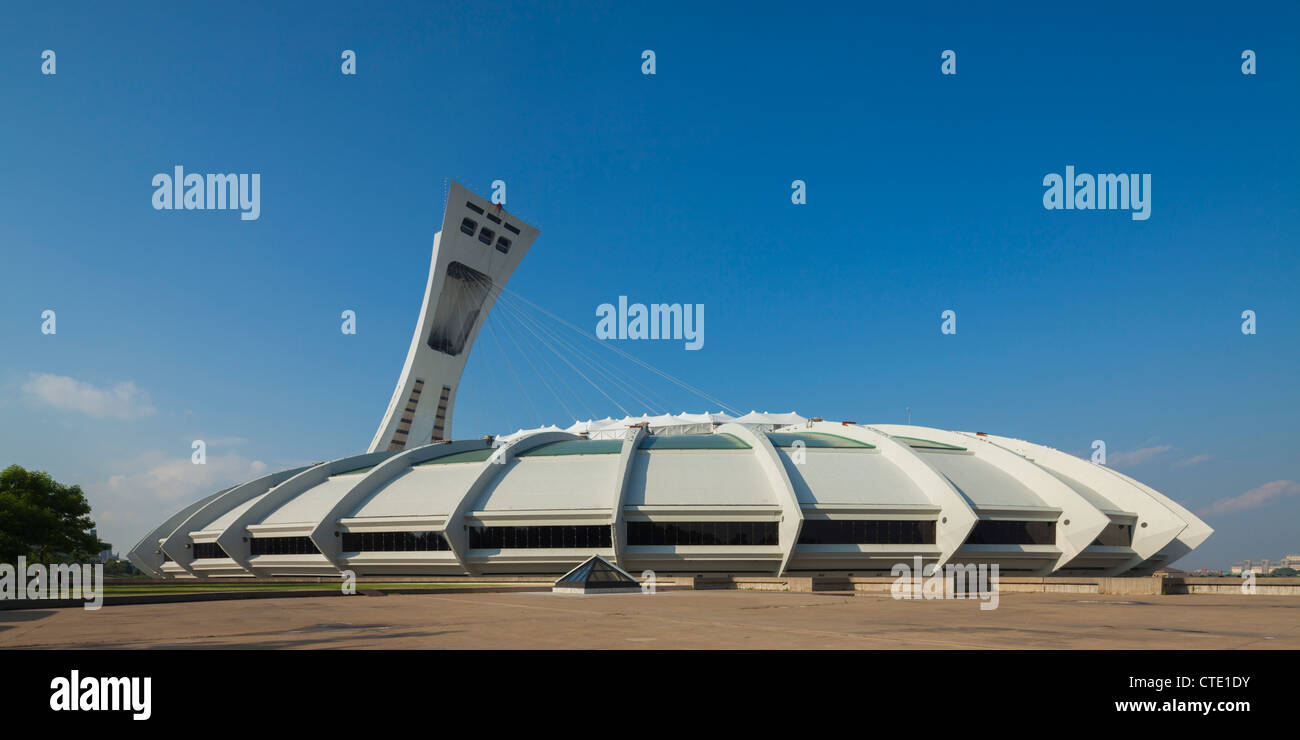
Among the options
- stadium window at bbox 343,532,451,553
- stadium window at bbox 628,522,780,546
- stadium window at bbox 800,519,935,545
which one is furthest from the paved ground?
stadium window at bbox 343,532,451,553

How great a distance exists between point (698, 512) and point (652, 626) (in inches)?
1173

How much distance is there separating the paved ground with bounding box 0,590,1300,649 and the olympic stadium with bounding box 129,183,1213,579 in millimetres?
21650

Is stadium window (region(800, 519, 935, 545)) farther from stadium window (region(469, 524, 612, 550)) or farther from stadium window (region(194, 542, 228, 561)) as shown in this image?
stadium window (region(194, 542, 228, 561))

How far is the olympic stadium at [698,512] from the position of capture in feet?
146

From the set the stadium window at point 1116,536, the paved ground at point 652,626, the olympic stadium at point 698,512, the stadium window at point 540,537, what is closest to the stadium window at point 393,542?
the olympic stadium at point 698,512

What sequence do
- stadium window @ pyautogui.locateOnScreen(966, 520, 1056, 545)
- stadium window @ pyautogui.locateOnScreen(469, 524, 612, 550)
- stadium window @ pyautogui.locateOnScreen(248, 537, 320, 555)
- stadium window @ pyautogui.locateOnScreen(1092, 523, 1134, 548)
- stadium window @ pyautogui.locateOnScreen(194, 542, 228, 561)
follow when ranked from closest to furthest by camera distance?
stadium window @ pyautogui.locateOnScreen(469, 524, 612, 550), stadium window @ pyautogui.locateOnScreen(966, 520, 1056, 545), stadium window @ pyautogui.locateOnScreen(1092, 523, 1134, 548), stadium window @ pyautogui.locateOnScreen(248, 537, 320, 555), stadium window @ pyautogui.locateOnScreen(194, 542, 228, 561)

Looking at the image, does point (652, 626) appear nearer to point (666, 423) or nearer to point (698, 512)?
point (698, 512)

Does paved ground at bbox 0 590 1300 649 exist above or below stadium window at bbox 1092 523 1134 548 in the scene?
above

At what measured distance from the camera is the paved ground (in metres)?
12.2

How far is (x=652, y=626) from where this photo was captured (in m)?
15.0

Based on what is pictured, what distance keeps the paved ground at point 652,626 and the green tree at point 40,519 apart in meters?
33.4

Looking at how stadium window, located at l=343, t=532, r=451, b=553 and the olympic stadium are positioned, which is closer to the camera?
the olympic stadium
